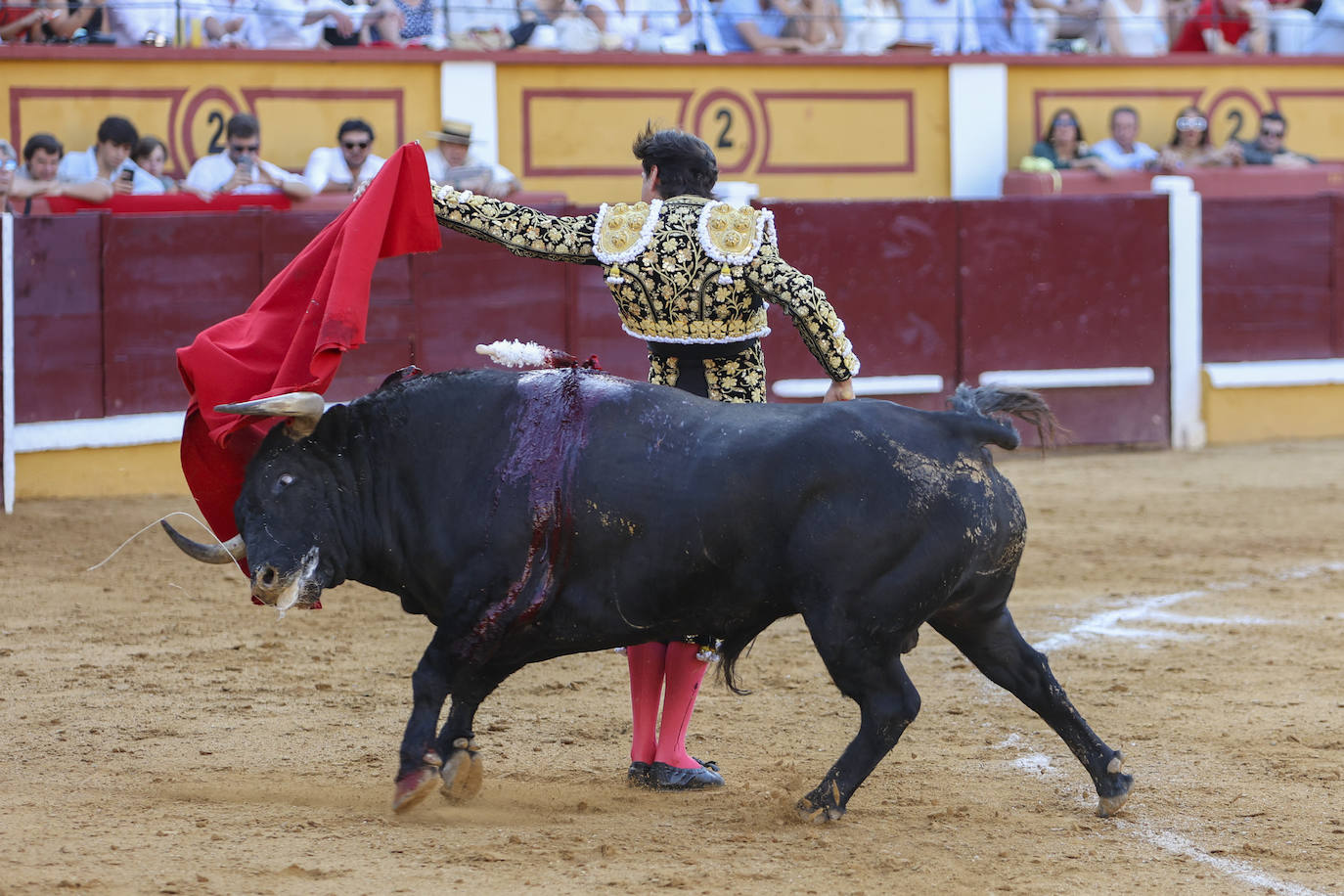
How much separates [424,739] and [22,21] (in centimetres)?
606

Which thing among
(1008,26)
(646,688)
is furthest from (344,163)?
(646,688)

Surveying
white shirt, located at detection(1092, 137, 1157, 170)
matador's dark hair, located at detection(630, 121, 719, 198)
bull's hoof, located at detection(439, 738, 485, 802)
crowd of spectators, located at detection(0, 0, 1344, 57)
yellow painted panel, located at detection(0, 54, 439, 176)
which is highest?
crowd of spectators, located at detection(0, 0, 1344, 57)

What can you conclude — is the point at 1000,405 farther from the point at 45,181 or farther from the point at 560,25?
the point at 560,25

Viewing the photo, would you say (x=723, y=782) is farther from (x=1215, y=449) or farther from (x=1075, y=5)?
(x=1075, y=5)

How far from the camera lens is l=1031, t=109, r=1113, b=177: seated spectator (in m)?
9.72

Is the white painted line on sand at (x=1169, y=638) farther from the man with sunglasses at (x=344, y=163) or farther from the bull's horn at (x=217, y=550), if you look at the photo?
the man with sunglasses at (x=344, y=163)

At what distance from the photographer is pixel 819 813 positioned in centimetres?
305

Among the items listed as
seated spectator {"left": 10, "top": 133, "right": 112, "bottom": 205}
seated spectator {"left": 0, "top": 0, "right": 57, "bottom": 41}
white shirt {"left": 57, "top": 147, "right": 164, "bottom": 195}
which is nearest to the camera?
seated spectator {"left": 10, "top": 133, "right": 112, "bottom": 205}

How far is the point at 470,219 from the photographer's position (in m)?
3.34

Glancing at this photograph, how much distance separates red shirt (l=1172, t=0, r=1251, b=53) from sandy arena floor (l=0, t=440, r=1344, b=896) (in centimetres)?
582

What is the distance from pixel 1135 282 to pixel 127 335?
5.12 metres

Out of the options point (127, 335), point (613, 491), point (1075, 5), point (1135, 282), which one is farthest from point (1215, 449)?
point (613, 491)

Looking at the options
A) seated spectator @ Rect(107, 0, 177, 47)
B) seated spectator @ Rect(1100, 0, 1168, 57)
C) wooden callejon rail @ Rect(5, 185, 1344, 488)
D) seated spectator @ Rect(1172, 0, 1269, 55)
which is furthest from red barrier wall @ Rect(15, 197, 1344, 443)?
seated spectator @ Rect(1172, 0, 1269, 55)

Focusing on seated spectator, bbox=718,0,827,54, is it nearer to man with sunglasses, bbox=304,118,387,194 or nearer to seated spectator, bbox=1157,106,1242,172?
seated spectator, bbox=1157,106,1242,172
